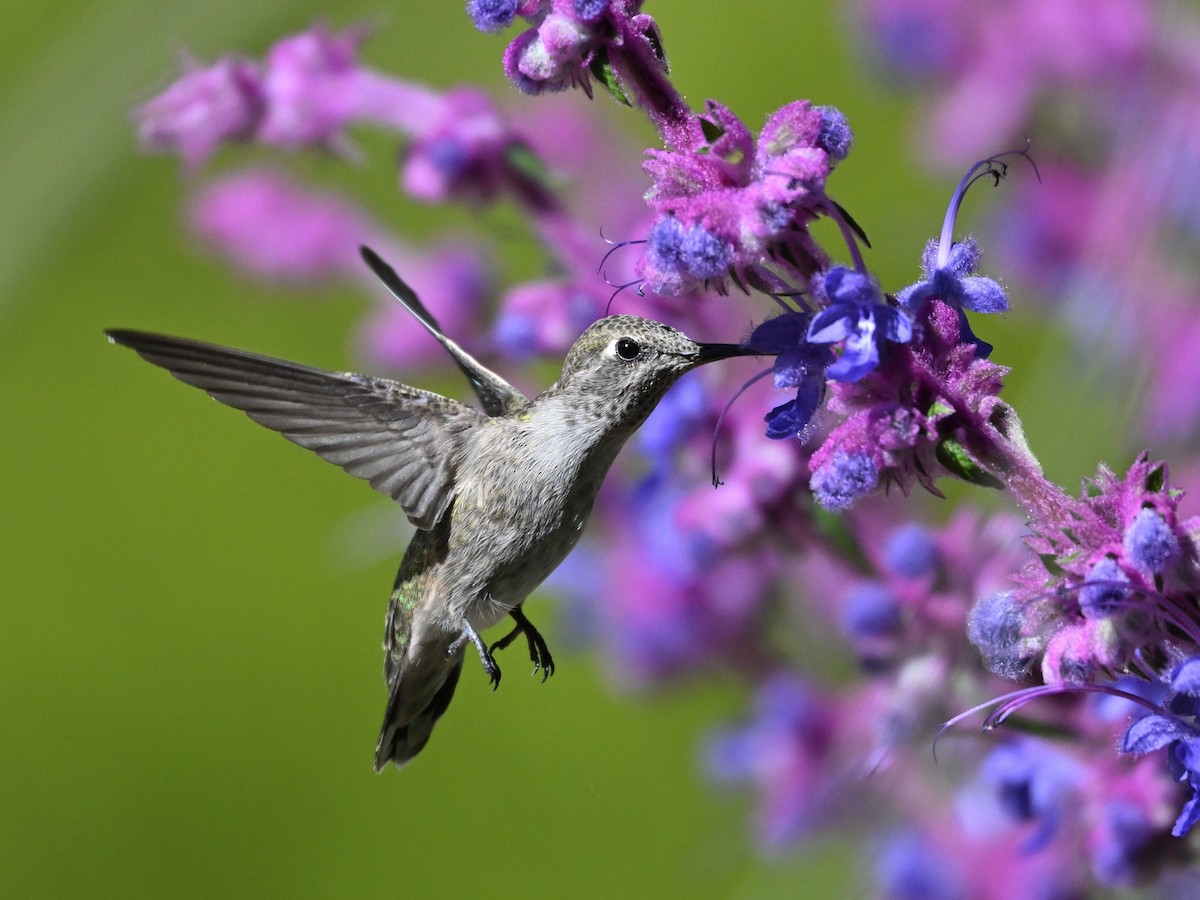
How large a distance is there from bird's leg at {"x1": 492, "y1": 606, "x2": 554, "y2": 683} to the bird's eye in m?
0.21

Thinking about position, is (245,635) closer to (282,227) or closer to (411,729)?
(282,227)

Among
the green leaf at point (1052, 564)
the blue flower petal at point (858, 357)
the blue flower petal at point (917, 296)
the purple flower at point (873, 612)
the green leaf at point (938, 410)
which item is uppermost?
the blue flower petal at point (858, 357)

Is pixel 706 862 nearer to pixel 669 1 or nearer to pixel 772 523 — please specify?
pixel 772 523

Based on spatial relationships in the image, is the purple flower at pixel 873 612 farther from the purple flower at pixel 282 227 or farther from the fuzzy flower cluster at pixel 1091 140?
the purple flower at pixel 282 227

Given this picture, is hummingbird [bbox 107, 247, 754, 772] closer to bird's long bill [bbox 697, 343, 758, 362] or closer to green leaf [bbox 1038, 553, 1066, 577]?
bird's long bill [bbox 697, 343, 758, 362]

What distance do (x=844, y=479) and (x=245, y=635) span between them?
89.7 inches

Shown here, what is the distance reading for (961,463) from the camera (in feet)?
2.02

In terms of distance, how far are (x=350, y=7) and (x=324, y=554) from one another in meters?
1.17

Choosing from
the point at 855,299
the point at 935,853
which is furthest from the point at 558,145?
the point at 855,299

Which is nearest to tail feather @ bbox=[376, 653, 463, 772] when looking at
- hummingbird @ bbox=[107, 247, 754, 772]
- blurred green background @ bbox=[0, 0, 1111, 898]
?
hummingbird @ bbox=[107, 247, 754, 772]

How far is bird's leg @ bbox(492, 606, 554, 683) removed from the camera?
3.05 feet

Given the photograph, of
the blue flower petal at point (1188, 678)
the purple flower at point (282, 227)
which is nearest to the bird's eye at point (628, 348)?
the blue flower petal at point (1188, 678)

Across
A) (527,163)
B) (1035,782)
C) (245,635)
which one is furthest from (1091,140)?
(245,635)

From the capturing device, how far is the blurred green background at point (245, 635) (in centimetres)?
257
